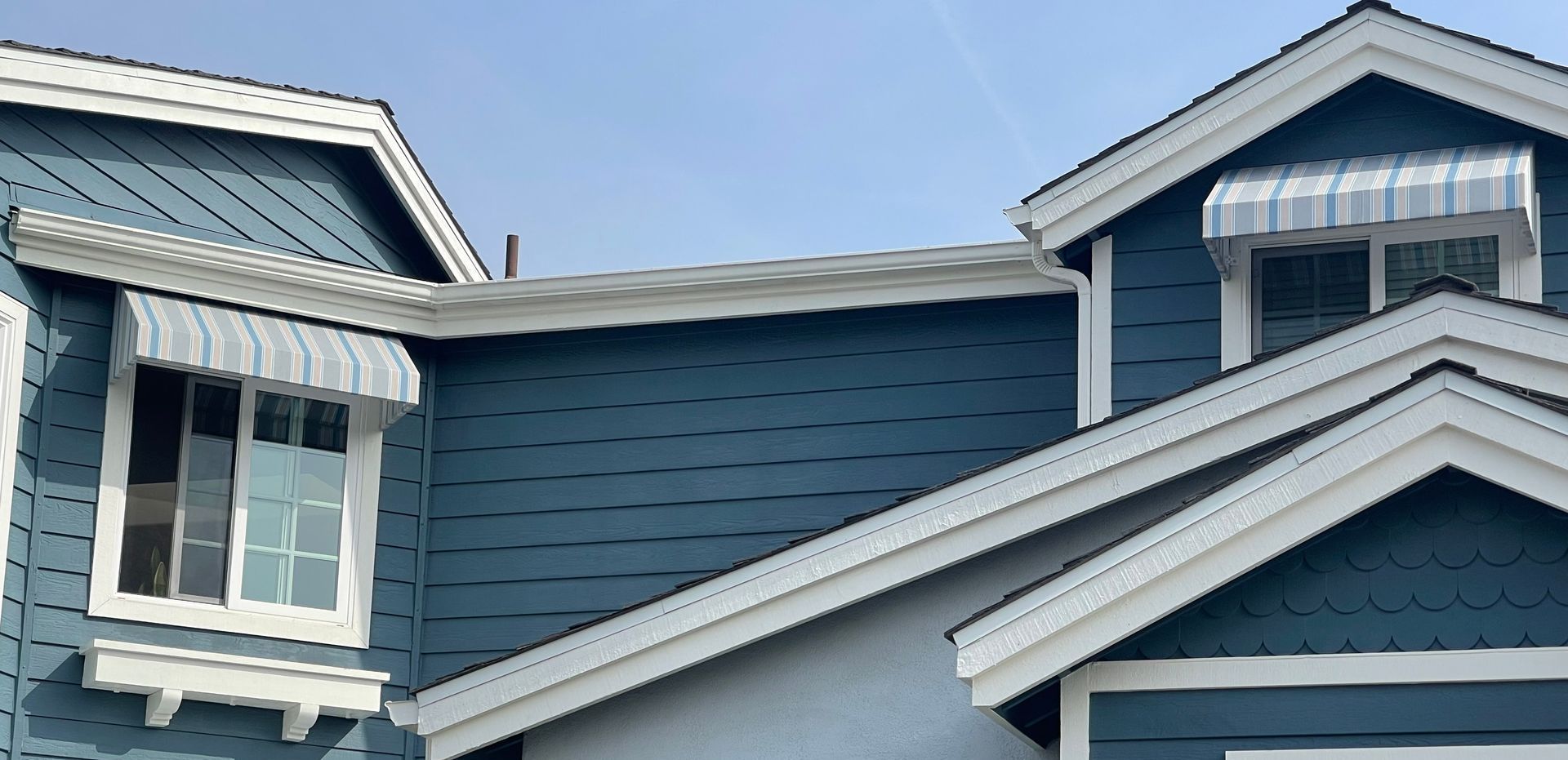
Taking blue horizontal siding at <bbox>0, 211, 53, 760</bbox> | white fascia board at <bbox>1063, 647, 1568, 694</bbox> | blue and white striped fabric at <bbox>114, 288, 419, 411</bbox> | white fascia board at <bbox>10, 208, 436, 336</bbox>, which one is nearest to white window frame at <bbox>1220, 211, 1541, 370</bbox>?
white fascia board at <bbox>1063, 647, 1568, 694</bbox>

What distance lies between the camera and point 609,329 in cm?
1088

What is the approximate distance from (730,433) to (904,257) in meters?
1.42

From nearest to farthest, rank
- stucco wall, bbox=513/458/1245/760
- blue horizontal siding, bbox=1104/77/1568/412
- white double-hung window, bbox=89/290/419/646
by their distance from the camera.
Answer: stucco wall, bbox=513/458/1245/760 → blue horizontal siding, bbox=1104/77/1568/412 → white double-hung window, bbox=89/290/419/646

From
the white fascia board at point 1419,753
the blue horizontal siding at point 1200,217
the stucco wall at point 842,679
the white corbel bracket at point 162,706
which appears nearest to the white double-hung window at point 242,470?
the white corbel bracket at point 162,706

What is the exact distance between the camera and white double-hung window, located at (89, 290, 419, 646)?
9742 millimetres

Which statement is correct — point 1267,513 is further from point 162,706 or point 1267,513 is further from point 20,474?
point 20,474

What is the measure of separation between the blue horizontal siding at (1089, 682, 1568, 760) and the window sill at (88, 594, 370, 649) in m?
5.13

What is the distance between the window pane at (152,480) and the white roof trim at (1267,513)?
17.1 feet

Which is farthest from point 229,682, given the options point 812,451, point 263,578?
point 812,451

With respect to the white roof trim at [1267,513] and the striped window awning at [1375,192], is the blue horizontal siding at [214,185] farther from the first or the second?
the white roof trim at [1267,513]

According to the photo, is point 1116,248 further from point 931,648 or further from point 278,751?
point 278,751

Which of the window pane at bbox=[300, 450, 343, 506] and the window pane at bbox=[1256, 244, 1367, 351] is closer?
the window pane at bbox=[1256, 244, 1367, 351]

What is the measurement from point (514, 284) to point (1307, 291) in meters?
4.40

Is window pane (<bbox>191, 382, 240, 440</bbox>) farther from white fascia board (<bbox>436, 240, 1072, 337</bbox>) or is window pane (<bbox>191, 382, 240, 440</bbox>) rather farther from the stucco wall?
the stucco wall
